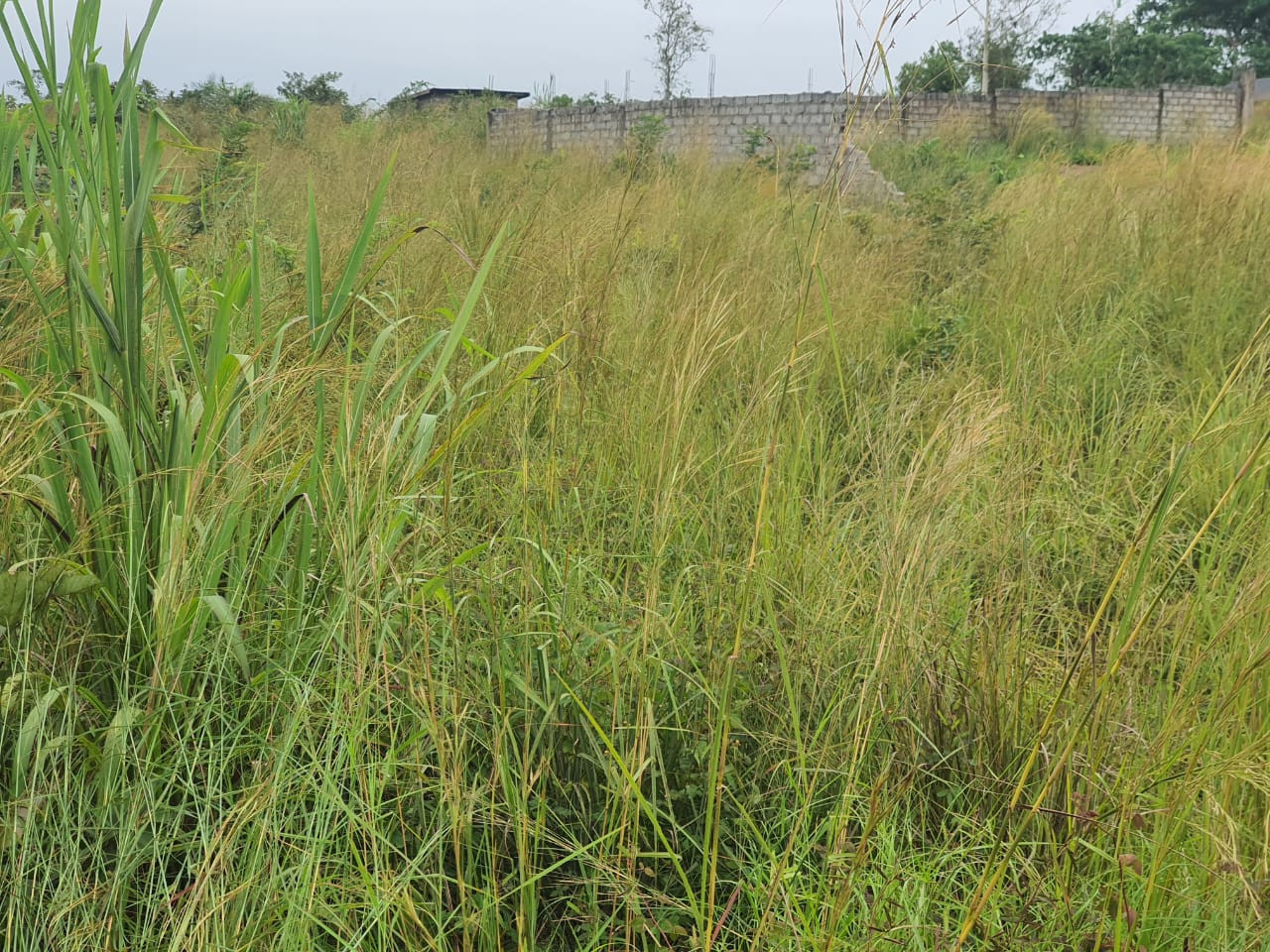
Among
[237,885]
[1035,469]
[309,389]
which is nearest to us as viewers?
[237,885]

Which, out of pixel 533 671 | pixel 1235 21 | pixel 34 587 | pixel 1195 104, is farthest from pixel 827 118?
pixel 1235 21

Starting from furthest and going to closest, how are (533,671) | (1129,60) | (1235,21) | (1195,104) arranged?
(1235,21)
(1129,60)
(1195,104)
(533,671)

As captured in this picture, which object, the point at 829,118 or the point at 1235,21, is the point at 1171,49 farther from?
the point at 829,118

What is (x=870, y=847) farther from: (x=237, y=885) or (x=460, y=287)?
(x=460, y=287)

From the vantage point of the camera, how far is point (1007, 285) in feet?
12.7

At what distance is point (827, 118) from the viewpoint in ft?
39.7

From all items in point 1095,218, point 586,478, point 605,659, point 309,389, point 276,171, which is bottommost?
point 605,659

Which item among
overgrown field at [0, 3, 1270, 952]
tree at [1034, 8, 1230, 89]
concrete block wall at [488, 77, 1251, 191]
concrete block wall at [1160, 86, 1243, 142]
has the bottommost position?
overgrown field at [0, 3, 1270, 952]

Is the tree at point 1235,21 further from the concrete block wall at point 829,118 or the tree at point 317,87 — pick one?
the tree at point 317,87

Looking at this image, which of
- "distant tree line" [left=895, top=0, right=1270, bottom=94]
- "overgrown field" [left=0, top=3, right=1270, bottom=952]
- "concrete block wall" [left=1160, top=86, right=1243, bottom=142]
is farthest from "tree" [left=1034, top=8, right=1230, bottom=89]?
"overgrown field" [left=0, top=3, right=1270, bottom=952]

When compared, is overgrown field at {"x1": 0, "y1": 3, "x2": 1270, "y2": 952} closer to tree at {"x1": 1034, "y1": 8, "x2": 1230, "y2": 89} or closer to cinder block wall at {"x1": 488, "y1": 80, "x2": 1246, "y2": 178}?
cinder block wall at {"x1": 488, "y1": 80, "x2": 1246, "y2": 178}

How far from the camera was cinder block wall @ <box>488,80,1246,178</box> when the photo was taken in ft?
39.2

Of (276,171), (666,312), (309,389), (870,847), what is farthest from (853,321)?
(276,171)

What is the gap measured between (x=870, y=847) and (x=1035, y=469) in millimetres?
1398
